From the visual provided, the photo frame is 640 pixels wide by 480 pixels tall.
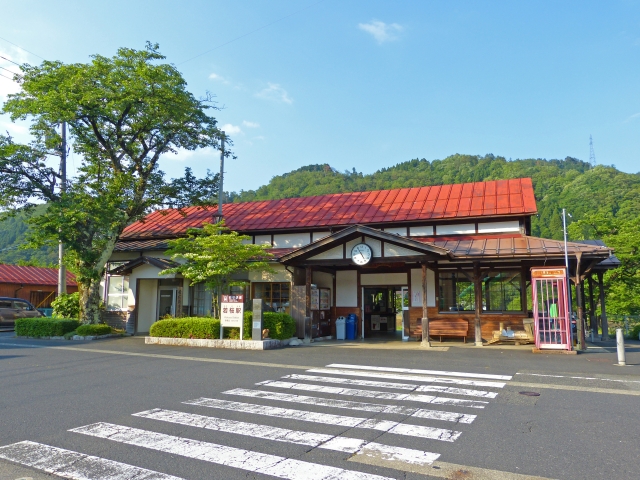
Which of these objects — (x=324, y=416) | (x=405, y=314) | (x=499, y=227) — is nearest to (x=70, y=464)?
(x=324, y=416)

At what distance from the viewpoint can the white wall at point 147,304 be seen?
21.6m

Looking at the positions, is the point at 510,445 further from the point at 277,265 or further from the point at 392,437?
the point at 277,265

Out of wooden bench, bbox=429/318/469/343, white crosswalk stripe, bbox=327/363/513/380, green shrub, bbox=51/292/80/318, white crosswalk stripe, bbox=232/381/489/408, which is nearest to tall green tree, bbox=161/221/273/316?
wooden bench, bbox=429/318/469/343

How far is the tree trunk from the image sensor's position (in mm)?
19938

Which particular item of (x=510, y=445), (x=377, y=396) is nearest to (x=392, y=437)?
(x=510, y=445)

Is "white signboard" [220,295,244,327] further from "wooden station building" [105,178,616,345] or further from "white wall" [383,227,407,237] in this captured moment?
"white wall" [383,227,407,237]

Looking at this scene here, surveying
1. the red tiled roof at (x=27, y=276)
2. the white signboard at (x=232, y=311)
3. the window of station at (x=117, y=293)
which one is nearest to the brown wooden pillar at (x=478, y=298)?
the white signboard at (x=232, y=311)

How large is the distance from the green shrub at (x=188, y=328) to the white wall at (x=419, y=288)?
743 centimetres

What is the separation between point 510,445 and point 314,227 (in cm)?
1520

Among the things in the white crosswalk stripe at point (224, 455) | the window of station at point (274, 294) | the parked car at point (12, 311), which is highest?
the window of station at point (274, 294)

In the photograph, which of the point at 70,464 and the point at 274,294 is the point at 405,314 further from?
the point at 70,464

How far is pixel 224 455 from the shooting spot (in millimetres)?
5082

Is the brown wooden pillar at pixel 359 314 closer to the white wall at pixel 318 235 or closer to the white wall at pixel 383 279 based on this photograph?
the white wall at pixel 383 279

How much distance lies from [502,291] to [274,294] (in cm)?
883
